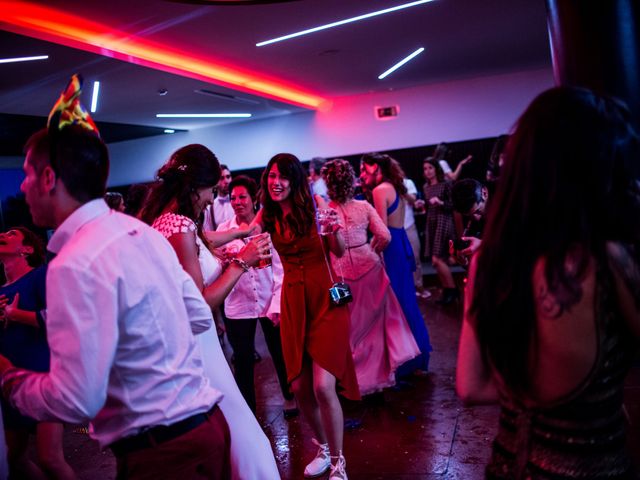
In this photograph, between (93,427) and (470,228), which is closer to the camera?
(93,427)

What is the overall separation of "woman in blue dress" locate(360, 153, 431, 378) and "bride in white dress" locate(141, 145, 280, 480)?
90.8 inches

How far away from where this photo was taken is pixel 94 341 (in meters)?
1.26

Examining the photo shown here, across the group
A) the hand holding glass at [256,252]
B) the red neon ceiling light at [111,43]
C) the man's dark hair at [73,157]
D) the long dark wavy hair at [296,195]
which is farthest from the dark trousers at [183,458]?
the red neon ceiling light at [111,43]

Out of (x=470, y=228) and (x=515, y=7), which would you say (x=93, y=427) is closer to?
(x=470, y=228)

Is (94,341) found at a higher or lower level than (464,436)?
higher

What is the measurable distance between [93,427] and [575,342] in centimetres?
116

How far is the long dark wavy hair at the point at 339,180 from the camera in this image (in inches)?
154

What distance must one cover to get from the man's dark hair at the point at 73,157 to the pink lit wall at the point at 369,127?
877cm

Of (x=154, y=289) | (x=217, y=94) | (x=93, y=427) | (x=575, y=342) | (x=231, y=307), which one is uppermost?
(x=217, y=94)

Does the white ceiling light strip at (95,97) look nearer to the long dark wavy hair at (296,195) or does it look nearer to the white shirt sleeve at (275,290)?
the white shirt sleeve at (275,290)

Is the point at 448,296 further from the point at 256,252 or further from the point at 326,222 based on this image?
the point at 256,252

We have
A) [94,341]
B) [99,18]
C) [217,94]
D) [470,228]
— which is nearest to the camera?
[94,341]

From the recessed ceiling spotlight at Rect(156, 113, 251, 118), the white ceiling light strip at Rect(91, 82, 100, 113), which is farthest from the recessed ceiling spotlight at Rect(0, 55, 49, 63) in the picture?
the recessed ceiling spotlight at Rect(156, 113, 251, 118)

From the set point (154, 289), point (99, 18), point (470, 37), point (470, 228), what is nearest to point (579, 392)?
point (154, 289)
